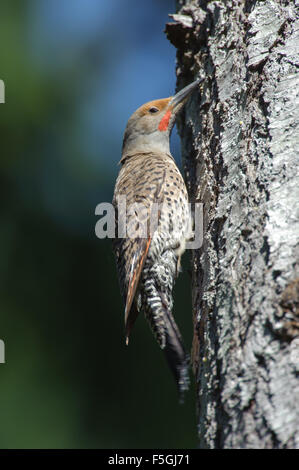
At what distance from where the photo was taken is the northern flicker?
3289 mm

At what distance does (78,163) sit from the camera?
6.25 metres

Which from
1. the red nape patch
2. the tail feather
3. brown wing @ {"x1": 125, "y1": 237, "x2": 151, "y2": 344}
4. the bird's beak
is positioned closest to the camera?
the tail feather

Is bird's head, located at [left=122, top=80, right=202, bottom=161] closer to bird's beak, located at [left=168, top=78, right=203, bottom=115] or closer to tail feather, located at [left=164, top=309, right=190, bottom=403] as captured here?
bird's beak, located at [left=168, top=78, right=203, bottom=115]

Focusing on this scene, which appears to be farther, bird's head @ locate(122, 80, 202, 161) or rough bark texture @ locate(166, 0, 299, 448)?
bird's head @ locate(122, 80, 202, 161)

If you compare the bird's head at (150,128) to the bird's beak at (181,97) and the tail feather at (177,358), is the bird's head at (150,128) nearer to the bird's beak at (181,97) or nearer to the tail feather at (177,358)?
the bird's beak at (181,97)

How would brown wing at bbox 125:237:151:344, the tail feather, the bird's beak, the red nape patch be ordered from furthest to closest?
the red nape patch, the bird's beak, brown wing at bbox 125:237:151:344, the tail feather

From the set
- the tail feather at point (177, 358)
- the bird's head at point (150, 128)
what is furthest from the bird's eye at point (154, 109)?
the tail feather at point (177, 358)

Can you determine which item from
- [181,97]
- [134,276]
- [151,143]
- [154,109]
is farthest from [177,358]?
[154,109]

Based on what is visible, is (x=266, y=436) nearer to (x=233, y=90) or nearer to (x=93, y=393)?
(x=233, y=90)

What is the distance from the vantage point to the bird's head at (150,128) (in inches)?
163

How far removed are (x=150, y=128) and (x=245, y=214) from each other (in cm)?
201

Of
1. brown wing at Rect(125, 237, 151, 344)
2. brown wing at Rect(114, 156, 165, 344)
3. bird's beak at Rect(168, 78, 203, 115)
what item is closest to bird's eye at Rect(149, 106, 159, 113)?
bird's beak at Rect(168, 78, 203, 115)
